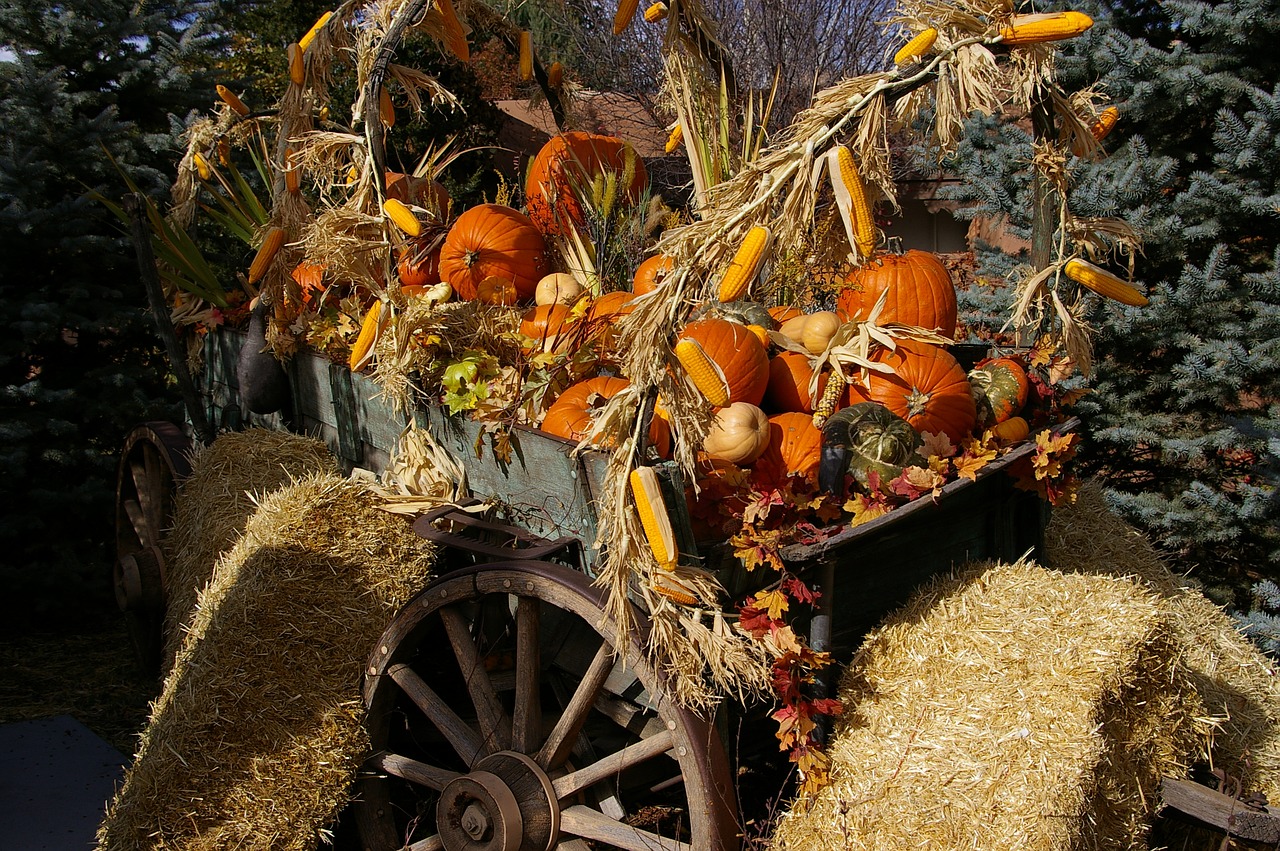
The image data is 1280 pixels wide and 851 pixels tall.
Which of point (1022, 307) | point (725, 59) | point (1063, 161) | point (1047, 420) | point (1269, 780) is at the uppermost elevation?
point (725, 59)

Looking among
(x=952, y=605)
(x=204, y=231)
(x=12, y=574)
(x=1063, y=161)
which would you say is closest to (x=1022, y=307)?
(x=1063, y=161)

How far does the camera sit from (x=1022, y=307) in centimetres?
275

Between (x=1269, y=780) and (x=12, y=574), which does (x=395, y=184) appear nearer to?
(x=12, y=574)

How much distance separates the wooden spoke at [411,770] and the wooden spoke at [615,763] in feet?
1.19

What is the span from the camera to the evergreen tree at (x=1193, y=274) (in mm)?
4000

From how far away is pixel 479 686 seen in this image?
2.68m

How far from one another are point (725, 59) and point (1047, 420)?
5.72ft

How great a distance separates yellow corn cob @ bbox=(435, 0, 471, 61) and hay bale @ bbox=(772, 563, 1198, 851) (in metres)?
2.40

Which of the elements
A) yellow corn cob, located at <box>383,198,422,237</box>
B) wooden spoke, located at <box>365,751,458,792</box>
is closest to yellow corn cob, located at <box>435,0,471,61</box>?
yellow corn cob, located at <box>383,198,422,237</box>

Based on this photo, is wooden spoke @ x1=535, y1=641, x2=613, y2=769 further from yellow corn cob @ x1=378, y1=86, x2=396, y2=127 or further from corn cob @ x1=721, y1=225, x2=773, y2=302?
yellow corn cob @ x1=378, y1=86, x2=396, y2=127

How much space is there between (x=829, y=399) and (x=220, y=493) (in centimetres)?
221

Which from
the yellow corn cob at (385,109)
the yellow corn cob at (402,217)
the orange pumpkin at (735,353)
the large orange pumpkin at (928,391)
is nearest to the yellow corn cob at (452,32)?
the yellow corn cob at (385,109)

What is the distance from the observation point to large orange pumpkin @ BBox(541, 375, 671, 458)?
8.53ft

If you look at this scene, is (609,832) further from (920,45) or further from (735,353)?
(920,45)
